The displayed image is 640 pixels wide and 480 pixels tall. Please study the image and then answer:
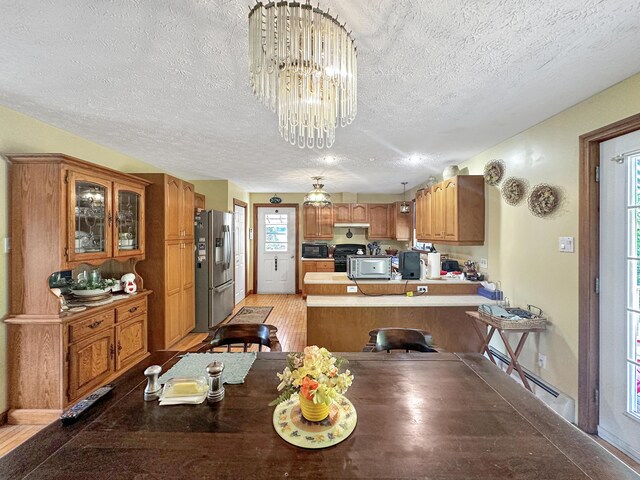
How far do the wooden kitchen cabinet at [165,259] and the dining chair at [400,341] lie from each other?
2575 millimetres

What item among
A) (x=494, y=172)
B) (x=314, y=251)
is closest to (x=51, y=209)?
(x=494, y=172)

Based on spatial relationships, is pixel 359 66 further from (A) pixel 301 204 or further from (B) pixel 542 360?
(A) pixel 301 204

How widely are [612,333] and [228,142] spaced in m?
3.49

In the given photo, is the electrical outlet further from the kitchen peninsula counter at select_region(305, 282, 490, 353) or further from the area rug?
the area rug

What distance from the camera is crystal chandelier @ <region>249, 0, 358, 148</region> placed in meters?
0.96

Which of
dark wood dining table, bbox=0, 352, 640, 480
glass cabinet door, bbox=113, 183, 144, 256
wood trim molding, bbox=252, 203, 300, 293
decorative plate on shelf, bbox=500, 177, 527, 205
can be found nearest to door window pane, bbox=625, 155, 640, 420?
decorative plate on shelf, bbox=500, 177, 527, 205

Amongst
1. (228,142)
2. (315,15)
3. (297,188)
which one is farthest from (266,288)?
(315,15)

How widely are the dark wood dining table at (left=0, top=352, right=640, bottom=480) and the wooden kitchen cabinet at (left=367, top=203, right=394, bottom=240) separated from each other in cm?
495

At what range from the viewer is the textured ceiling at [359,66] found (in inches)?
47.4

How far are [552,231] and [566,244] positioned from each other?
17 centimetres

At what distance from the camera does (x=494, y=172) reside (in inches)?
116

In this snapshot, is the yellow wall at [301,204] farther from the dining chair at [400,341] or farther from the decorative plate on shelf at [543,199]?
the dining chair at [400,341]

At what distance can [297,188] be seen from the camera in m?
5.62

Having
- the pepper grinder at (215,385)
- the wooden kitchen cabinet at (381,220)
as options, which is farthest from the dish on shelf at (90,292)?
the wooden kitchen cabinet at (381,220)
